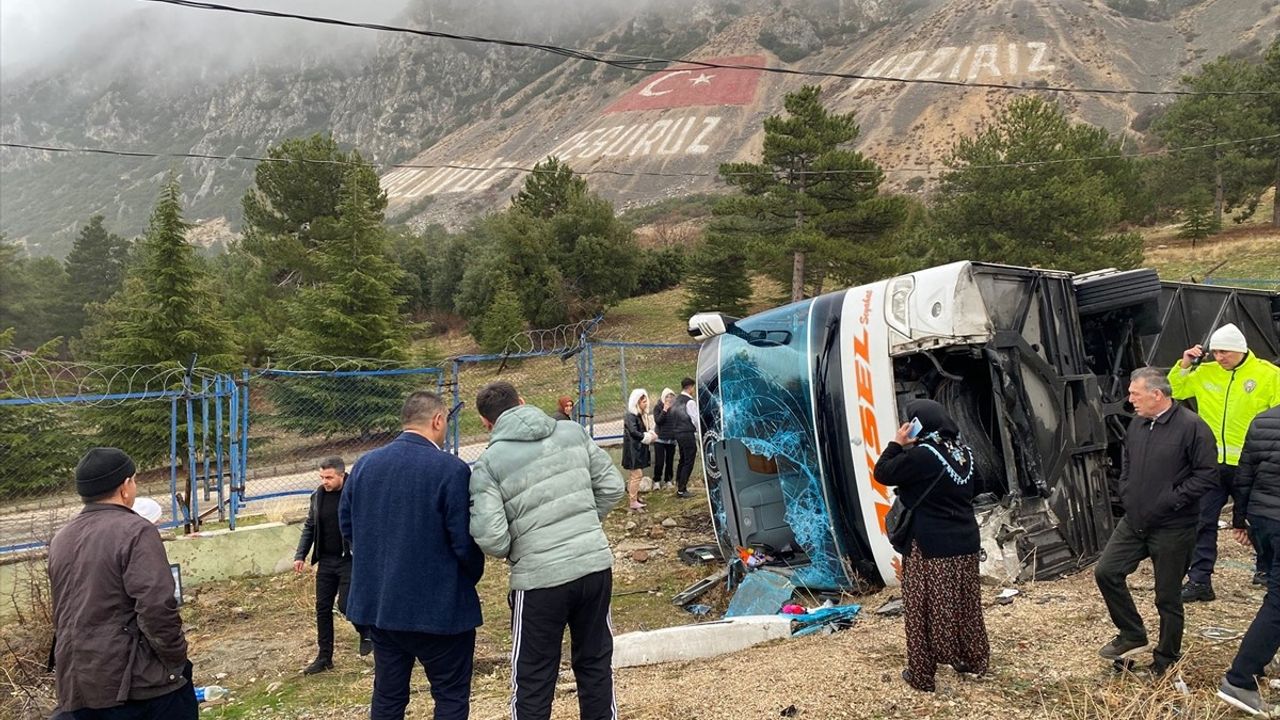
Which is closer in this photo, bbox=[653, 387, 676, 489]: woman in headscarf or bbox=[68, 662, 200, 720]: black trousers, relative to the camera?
bbox=[68, 662, 200, 720]: black trousers

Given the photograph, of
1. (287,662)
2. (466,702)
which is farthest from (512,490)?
(287,662)

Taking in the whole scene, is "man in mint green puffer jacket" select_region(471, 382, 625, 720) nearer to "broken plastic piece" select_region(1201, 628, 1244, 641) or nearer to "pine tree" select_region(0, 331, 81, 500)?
"broken plastic piece" select_region(1201, 628, 1244, 641)

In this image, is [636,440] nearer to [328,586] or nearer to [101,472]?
[328,586]

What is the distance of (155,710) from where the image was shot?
9.71 feet

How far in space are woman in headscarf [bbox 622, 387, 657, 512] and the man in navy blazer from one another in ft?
24.5

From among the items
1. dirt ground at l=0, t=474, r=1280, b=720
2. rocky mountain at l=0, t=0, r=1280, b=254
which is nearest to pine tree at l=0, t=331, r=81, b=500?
dirt ground at l=0, t=474, r=1280, b=720

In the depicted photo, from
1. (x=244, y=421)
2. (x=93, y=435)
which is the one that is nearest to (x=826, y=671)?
(x=244, y=421)

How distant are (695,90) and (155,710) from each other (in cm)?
11528

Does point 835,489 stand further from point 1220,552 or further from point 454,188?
point 454,188

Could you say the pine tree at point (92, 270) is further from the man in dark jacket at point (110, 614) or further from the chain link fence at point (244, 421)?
the man in dark jacket at point (110, 614)

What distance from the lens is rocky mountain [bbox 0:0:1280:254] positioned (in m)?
81.2

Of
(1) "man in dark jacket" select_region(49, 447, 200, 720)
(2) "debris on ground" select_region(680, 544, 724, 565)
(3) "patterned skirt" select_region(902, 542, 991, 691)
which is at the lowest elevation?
(2) "debris on ground" select_region(680, 544, 724, 565)

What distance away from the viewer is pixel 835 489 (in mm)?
5781

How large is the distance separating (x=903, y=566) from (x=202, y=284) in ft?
60.4
